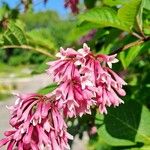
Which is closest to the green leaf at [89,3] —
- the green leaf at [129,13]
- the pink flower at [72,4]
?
the pink flower at [72,4]

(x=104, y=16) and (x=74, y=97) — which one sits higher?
(x=104, y=16)

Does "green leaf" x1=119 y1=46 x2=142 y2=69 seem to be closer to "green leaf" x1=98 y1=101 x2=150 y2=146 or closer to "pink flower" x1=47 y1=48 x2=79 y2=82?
"green leaf" x1=98 y1=101 x2=150 y2=146

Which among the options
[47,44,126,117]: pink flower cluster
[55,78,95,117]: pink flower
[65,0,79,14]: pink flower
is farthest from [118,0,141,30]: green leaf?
[65,0,79,14]: pink flower

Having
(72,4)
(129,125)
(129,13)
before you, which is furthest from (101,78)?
→ (72,4)

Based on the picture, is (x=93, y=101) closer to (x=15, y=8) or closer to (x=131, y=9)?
(x=131, y=9)

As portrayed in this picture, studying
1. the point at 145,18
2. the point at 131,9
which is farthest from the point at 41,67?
the point at 131,9

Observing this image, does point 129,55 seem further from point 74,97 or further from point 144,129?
point 74,97
